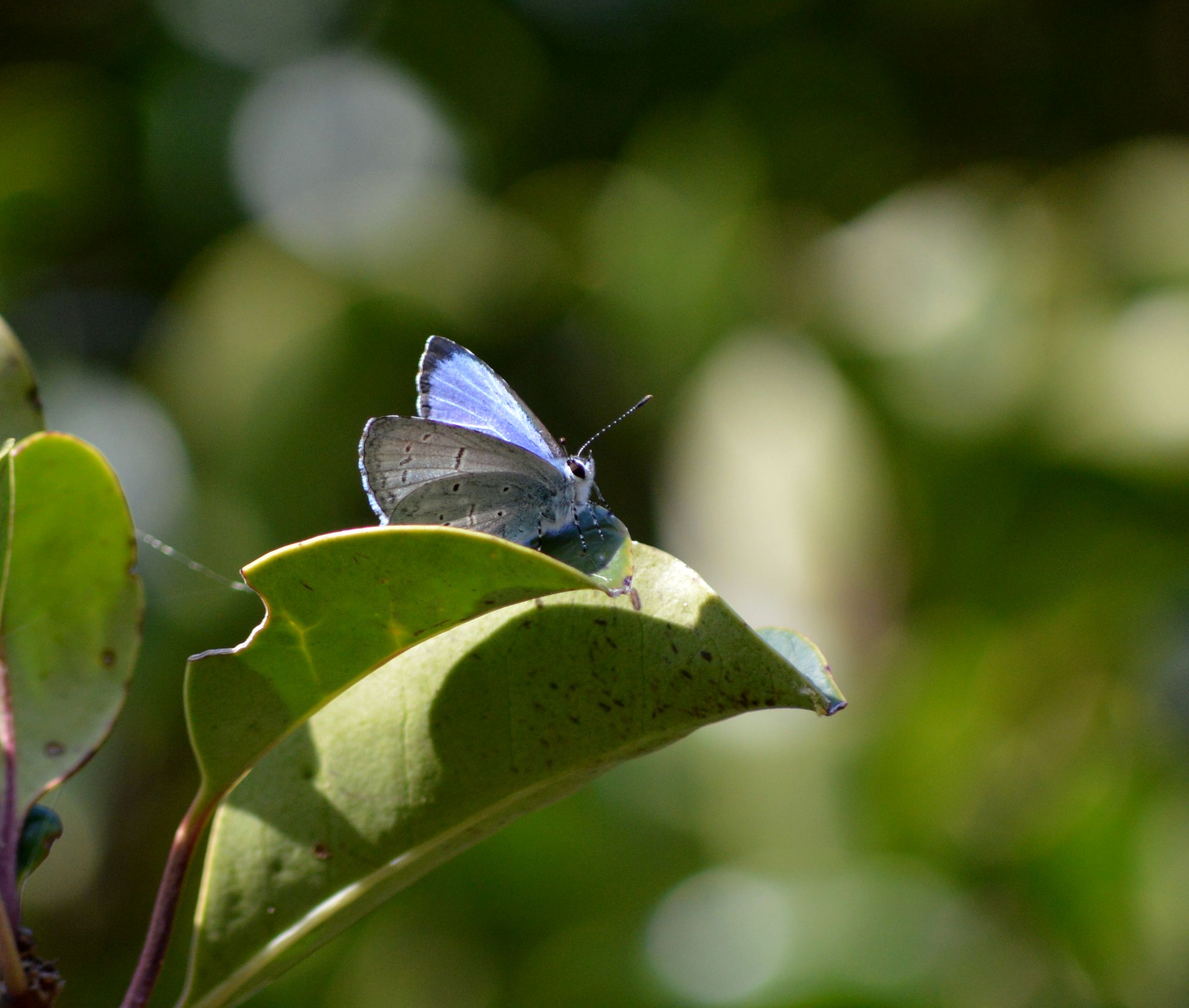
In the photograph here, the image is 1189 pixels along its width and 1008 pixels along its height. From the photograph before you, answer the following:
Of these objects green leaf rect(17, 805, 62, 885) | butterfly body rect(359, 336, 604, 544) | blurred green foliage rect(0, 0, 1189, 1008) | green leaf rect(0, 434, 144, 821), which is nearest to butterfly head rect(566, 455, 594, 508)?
butterfly body rect(359, 336, 604, 544)

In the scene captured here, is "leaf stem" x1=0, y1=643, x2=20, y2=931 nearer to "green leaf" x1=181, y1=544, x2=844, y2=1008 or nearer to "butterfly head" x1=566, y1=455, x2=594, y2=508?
"green leaf" x1=181, y1=544, x2=844, y2=1008

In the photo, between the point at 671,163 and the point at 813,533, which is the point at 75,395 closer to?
the point at 671,163

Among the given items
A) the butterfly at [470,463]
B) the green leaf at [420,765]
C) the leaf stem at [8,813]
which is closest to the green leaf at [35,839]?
the leaf stem at [8,813]

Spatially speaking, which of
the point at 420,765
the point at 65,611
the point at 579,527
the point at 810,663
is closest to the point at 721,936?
the point at 579,527

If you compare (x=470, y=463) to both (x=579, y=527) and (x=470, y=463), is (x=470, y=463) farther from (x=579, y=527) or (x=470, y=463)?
(x=579, y=527)

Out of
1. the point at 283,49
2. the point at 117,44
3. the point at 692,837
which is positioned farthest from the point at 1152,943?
the point at 117,44

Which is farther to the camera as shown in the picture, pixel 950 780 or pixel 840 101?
pixel 840 101
